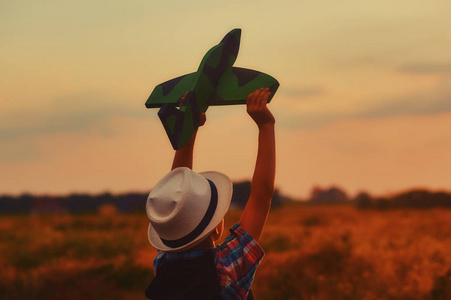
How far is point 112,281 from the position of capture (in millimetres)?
10680

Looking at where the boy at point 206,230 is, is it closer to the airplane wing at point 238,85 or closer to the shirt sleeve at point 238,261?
the shirt sleeve at point 238,261

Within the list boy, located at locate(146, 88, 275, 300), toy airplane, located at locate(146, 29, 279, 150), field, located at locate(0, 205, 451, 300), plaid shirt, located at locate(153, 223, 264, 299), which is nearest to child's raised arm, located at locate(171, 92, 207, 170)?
toy airplane, located at locate(146, 29, 279, 150)

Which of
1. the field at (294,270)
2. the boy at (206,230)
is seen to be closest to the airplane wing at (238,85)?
the boy at (206,230)

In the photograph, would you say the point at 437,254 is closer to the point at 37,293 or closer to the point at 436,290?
the point at 436,290

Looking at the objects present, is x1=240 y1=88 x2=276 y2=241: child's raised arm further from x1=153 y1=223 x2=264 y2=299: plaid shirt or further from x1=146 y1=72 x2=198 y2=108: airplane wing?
x1=146 y1=72 x2=198 y2=108: airplane wing

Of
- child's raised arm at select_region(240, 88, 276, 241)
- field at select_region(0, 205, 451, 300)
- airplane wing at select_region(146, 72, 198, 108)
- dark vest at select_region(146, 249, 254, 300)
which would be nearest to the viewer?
dark vest at select_region(146, 249, 254, 300)

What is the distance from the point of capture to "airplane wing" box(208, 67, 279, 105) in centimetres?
298

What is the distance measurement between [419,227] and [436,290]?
8147 mm

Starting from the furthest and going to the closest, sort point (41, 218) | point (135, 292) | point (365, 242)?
point (41, 218), point (365, 242), point (135, 292)

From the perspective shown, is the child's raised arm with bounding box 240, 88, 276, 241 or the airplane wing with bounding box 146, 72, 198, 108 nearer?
the child's raised arm with bounding box 240, 88, 276, 241

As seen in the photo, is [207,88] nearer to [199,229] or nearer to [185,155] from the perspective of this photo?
[185,155]

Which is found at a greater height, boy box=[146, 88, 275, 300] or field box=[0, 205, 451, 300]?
boy box=[146, 88, 275, 300]

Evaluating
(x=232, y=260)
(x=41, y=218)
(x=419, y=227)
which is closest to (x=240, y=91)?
(x=232, y=260)

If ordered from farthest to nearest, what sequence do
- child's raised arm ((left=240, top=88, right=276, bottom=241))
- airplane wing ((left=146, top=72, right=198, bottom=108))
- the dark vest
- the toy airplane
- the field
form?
the field < airplane wing ((left=146, top=72, right=198, bottom=108)) < the toy airplane < child's raised arm ((left=240, top=88, right=276, bottom=241)) < the dark vest
